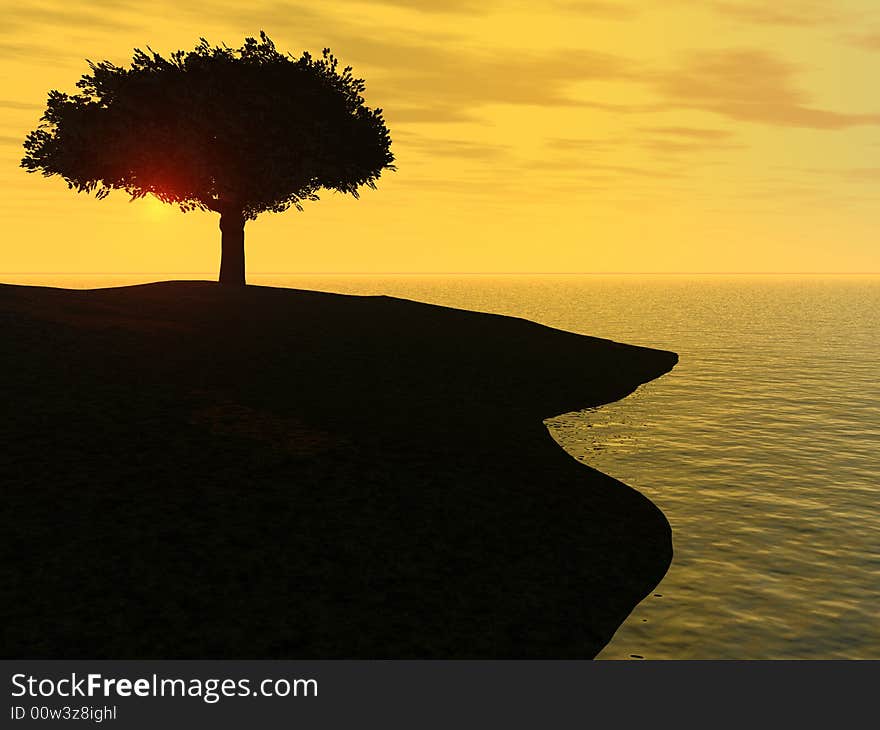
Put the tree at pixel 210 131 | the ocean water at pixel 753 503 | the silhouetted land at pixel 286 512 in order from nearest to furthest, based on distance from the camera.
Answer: the silhouetted land at pixel 286 512 < the ocean water at pixel 753 503 < the tree at pixel 210 131

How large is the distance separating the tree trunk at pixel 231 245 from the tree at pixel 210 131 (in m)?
0.10

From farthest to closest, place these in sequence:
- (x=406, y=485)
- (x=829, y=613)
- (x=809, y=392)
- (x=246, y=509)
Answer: (x=809, y=392) → (x=406, y=485) → (x=246, y=509) → (x=829, y=613)

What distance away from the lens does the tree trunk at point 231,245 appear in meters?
59.8

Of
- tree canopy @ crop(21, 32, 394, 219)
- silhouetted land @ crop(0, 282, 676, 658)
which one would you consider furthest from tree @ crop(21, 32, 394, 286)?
silhouetted land @ crop(0, 282, 676, 658)

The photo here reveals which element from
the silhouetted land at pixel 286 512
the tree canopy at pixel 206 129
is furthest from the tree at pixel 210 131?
the silhouetted land at pixel 286 512

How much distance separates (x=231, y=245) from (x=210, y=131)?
9.33 metres

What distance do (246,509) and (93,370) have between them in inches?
525

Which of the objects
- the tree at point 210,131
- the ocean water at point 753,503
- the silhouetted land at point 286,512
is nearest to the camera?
the silhouetted land at point 286,512

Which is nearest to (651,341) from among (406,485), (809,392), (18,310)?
(809,392)

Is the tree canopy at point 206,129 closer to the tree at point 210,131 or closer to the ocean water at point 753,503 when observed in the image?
the tree at point 210,131

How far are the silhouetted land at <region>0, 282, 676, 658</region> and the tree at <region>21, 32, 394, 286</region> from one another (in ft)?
72.1

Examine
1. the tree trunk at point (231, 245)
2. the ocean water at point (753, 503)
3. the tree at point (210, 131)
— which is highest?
the tree at point (210, 131)

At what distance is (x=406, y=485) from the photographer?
66.0 feet
